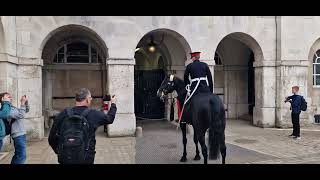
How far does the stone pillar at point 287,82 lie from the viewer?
43.9 feet

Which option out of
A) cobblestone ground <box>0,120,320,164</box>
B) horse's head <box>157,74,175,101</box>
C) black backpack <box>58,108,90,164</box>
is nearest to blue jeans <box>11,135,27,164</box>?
cobblestone ground <box>0,120,320,164</box>

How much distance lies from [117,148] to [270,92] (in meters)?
6.97

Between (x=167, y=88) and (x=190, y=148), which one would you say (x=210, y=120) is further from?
(x=190, y=148)

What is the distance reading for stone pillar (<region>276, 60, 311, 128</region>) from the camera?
1337 cm

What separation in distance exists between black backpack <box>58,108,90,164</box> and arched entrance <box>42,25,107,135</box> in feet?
32.4

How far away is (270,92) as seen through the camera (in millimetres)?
13531

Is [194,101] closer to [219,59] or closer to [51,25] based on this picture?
[51,25]

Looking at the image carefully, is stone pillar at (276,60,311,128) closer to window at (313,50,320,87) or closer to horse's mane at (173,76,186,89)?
window at (313,50,320,87)

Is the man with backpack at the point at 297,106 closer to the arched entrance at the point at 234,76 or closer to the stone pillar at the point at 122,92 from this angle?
the arched entrance at the point at 234,76

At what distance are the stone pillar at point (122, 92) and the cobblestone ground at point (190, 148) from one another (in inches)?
16.4

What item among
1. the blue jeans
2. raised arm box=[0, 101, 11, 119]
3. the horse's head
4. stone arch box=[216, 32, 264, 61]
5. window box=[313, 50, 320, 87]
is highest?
stone arch box=[216, 32, 264, 61]

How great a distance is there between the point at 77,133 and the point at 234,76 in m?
13.2
